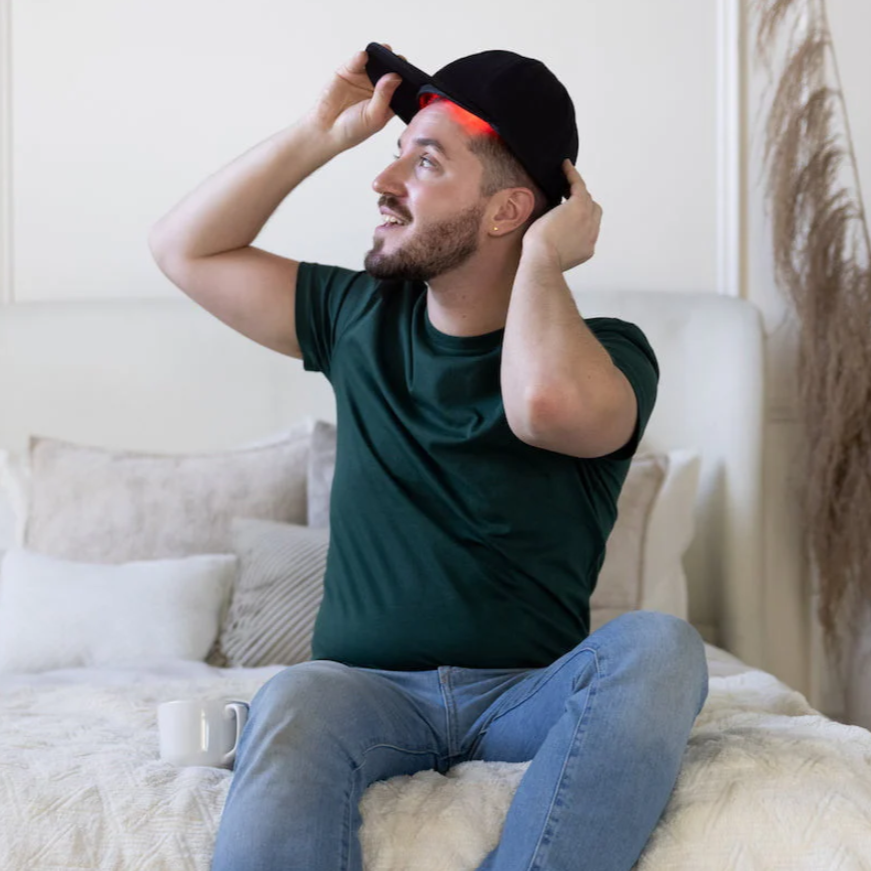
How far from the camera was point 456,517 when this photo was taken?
176 centimetres

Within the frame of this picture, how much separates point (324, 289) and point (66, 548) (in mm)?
943

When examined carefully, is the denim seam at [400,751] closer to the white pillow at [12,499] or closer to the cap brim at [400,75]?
the cap brim at [400,75]

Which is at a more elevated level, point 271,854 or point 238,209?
point 238,209

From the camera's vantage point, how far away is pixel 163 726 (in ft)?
5.25

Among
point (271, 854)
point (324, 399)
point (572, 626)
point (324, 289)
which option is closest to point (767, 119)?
point (324, 399)

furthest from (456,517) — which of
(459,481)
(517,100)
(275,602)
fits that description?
(275,602)

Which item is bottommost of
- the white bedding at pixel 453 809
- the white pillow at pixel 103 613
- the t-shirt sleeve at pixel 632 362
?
the white pillow at pixel 103 613

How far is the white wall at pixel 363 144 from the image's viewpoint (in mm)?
3107

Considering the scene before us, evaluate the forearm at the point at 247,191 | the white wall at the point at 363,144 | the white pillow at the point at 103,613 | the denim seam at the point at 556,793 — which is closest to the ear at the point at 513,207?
the forearm at the point at 247,191

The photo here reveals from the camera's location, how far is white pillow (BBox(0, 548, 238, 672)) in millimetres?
2346

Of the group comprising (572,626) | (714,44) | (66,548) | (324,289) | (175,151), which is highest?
(714,44)

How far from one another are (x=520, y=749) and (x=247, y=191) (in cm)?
99

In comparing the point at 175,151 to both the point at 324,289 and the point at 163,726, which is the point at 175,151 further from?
the point at 163,726

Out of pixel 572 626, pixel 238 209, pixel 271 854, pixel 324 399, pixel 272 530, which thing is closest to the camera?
pixel 271 854
